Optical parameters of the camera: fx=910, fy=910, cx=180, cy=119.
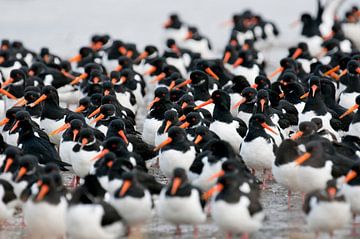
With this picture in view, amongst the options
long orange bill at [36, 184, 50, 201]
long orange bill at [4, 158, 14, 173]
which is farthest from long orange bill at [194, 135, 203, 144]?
long orange bill at [36, 184, 50, 201]

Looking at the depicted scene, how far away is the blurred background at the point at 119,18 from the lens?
1048 inches

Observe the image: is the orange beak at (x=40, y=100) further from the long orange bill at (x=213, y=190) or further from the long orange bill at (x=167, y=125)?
the long orange bill at (x=213, y=190)

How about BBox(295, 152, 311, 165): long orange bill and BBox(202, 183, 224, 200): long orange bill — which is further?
BBox(295, 152, 311, 165): long orange bill

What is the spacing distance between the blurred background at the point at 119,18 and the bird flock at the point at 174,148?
7568mm

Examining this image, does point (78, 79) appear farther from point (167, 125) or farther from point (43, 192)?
point (43, 192)

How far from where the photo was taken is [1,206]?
954 centimetres

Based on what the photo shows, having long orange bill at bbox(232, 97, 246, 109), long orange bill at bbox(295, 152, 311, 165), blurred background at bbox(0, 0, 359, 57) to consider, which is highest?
blurred background at bbox(0, 0, 359, 57)

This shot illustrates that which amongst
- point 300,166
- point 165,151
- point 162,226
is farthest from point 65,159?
point 300,166

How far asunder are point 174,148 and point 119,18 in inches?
756

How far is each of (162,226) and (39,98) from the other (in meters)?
4.68

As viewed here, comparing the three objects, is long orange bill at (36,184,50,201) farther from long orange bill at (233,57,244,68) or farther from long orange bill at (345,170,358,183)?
long orange bill at (233,57,244,68)

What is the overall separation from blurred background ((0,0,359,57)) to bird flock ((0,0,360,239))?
7.57 metres

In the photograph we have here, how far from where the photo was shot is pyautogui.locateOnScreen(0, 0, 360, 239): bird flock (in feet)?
29.4

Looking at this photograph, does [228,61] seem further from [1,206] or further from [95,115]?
[1,206]
